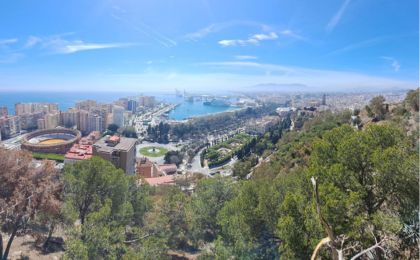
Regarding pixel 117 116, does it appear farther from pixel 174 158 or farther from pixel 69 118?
pixel 174 158

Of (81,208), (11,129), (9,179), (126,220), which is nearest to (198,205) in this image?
(126,220)

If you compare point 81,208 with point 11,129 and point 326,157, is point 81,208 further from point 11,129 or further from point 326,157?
point 11,129

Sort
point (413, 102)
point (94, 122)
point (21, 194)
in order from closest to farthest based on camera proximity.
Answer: point (21, 194), point (413, 102), point (94, 122)

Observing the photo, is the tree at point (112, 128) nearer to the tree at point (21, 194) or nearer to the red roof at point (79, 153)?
the red roof at point (79, 153)

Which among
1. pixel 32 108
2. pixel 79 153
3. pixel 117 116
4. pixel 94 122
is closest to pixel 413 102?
pixel 79 153

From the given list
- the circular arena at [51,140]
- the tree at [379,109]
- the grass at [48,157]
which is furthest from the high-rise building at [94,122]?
the tree at [379,109]
